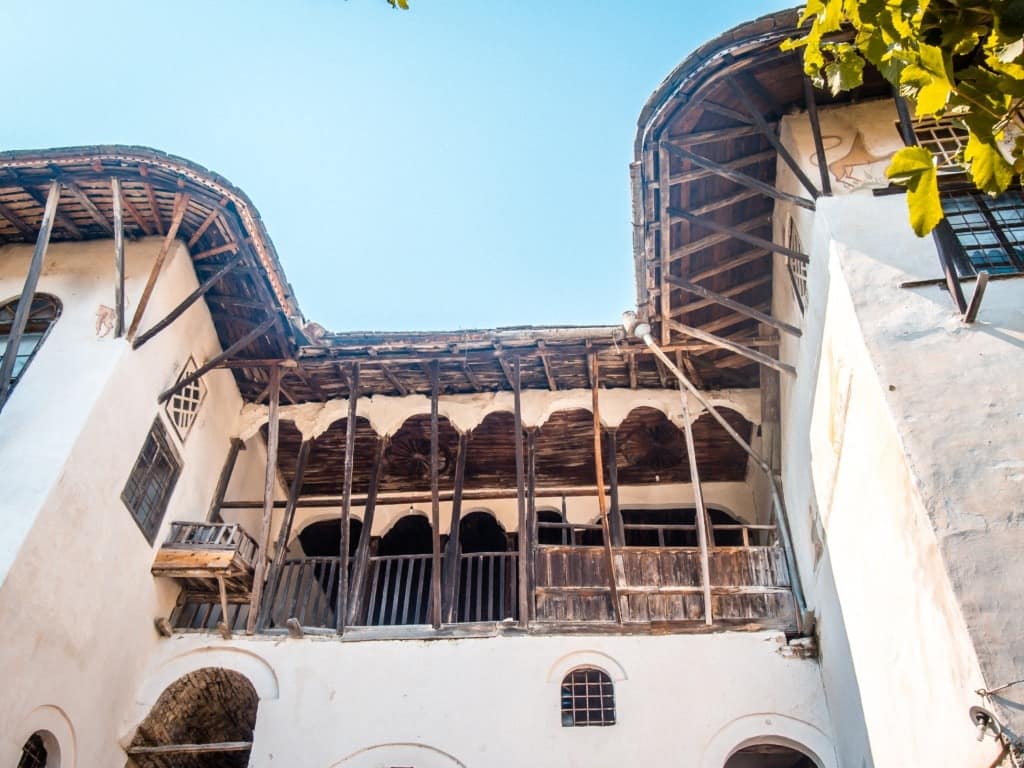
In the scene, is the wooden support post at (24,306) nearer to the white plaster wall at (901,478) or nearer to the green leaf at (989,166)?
the white plaster wall at (901,478)

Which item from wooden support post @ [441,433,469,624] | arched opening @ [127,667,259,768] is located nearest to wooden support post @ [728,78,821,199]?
wooden support post @ [441,433,469,624]

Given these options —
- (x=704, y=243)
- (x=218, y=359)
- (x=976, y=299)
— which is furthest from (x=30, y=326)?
(x=976, y=299)

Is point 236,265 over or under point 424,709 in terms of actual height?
over

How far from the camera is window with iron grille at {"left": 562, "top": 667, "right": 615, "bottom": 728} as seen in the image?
861 cm

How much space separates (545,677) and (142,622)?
13.9 ft

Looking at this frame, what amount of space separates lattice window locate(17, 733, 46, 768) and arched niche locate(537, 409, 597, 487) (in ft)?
21.8

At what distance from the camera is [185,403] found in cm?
1045

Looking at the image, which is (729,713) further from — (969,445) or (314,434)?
(314,434)

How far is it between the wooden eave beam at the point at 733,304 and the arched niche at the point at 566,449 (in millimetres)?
3037

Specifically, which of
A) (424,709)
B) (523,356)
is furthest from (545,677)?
(523,356)

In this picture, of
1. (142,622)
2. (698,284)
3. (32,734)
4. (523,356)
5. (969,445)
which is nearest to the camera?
(969,445)

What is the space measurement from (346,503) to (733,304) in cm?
480

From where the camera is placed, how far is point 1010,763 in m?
4.42

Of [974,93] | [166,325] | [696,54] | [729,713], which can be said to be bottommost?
[974,93]
